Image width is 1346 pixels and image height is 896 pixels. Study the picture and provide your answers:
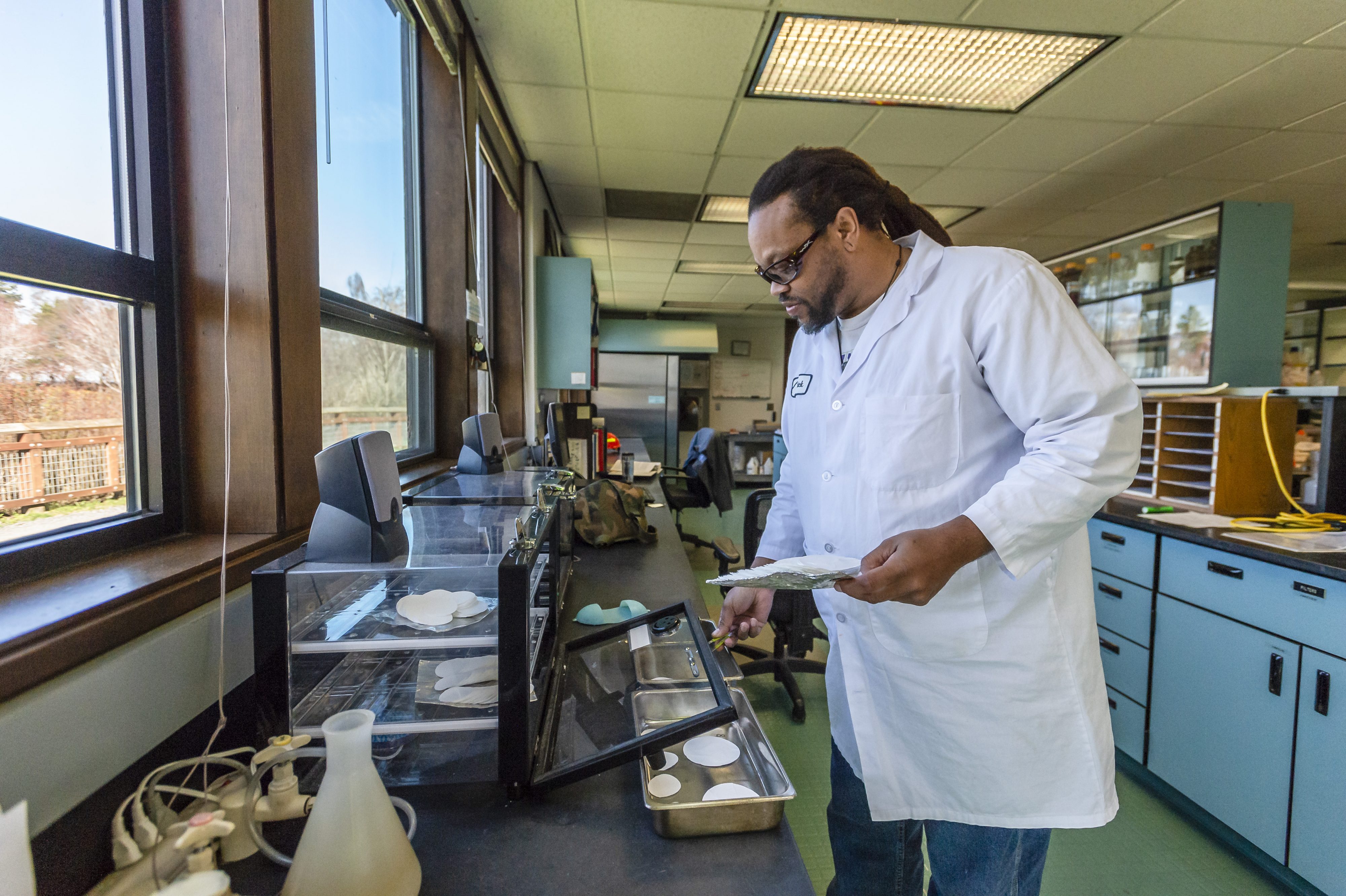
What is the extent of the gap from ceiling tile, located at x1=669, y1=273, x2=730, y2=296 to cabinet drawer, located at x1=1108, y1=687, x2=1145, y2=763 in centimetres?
533

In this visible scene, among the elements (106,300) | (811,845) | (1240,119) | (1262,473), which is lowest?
(811,845)

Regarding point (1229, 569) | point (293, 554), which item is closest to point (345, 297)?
point (293, 554)

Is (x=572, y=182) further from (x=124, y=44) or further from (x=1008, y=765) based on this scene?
(x=1008, y=765)

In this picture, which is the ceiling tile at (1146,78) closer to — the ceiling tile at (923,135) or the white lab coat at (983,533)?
the ceiling tile at (923,135)

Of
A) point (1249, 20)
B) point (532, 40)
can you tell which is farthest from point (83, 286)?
point (1249, 20)

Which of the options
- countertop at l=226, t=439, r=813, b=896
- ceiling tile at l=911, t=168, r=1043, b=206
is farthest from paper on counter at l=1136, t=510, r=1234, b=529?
ceiling tile at l=911, t=168, r=1043, b=206

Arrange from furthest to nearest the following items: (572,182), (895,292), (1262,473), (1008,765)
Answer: (572,182) < (1262,473) < (895,292) < (1008,765)

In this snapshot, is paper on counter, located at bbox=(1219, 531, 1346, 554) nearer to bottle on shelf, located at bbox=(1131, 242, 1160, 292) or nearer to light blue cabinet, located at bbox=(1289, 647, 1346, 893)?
light blue cabinet, located at bbox=(1289, 647, 1346, 893)

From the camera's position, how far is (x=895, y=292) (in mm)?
1082

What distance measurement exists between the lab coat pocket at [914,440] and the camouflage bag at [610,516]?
1334 millimetres

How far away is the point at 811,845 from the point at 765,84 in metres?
2.84

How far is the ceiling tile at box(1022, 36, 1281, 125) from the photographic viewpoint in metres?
2.30

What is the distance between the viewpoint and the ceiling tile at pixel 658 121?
277cm

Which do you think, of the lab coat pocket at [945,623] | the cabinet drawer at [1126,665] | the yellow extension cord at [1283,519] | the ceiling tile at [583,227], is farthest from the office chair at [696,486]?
the lab coat pocket at [945,623]
